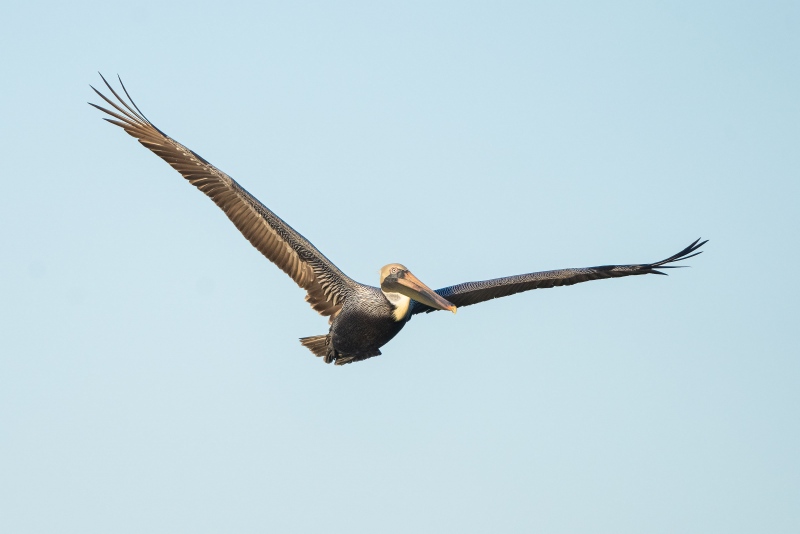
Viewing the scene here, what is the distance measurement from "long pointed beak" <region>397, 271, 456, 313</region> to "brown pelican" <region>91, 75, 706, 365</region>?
1 centimetres

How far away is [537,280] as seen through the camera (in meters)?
19.3

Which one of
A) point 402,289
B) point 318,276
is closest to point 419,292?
point 402,289

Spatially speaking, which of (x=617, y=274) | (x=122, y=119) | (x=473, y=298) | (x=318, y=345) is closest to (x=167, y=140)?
(x=122, y=119)

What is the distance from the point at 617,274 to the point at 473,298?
6.53 feet

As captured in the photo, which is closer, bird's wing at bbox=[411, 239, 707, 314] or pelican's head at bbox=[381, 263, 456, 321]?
pelican's head at bbox=[381, 263, 456, 321]

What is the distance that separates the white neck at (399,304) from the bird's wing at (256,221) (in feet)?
1.94

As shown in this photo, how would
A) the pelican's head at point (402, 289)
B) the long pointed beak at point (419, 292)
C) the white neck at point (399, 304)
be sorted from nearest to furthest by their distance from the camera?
→ the long pointed beak at point (419, 292) → the pelican's head at point (402, 289) → the white neck at point (399, 304)

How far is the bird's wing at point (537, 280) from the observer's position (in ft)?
62.6

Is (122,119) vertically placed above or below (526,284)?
above

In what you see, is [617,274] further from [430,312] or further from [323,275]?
[323,275]

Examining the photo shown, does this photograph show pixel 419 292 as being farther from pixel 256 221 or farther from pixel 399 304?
pixel 256 221

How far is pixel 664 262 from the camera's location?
755 inches

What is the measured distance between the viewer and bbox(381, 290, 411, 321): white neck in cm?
1784

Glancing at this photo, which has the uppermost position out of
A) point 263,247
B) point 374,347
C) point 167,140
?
point 167,140
